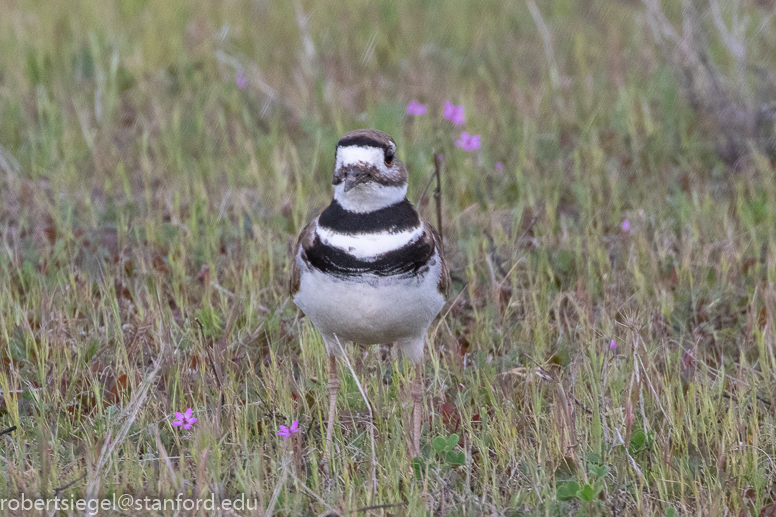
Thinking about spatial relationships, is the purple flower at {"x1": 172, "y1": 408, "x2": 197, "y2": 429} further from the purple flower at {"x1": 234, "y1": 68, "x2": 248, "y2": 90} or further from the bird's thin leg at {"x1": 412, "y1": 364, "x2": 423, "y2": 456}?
the purple flower at {"x1": 234, "y1": 68, "x2": 248, "y2": 90}

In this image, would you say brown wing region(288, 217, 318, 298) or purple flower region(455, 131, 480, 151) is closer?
brown wing region(288, 217, 318, 298)

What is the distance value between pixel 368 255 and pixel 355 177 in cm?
27

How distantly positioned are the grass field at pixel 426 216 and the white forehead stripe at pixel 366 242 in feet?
2.09

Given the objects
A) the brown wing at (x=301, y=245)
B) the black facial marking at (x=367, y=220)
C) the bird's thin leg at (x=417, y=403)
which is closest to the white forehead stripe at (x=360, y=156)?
the black facial marking at (x=367, y=220)

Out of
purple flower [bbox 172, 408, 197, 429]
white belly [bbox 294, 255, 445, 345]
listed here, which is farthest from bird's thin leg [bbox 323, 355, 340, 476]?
purple flower [bbox 172, 408, 197, 429]

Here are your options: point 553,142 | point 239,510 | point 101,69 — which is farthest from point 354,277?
point 101,69

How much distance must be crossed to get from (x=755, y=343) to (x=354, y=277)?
6.37 ft

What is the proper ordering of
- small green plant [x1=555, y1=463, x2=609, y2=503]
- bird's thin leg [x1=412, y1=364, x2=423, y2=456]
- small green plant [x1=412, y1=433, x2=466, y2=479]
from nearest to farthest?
small green plant [x1=555, y1=463, x2=609, y2=503] < small green plant [x1=412, y1=433, x2=466, y2=479] < bird's thin leg [x1=412, y1=364, x2=423, y2=456]

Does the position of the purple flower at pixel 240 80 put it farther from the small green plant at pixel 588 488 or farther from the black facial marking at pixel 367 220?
the small green plant at pixel 588 488

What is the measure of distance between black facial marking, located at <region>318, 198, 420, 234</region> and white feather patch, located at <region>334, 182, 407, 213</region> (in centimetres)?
2

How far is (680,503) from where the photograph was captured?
3016mm

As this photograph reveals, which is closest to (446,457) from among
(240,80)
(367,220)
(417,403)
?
(417,403)

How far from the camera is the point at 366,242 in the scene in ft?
10.5

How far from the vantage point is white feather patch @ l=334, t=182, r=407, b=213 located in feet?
10.7
